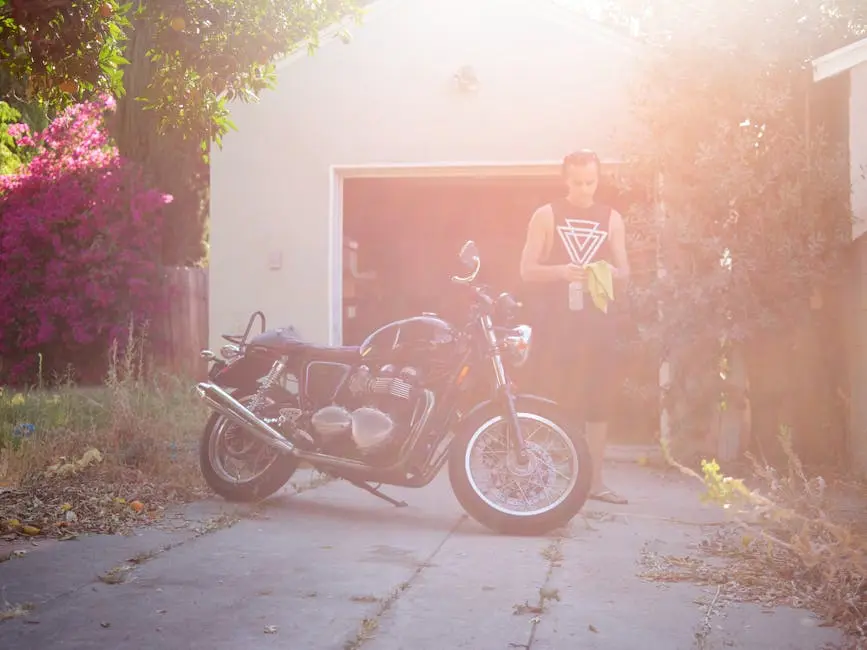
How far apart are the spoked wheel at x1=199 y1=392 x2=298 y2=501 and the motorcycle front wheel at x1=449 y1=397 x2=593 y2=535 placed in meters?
1.17

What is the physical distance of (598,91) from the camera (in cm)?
921

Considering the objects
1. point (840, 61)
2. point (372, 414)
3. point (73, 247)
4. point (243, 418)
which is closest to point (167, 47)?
point (243, 418)

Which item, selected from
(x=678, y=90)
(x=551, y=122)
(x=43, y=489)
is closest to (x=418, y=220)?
(x=551, y=122)

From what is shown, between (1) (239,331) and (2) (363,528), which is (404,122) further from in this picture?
(2) (363,528)

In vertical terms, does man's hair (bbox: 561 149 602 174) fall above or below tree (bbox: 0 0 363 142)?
below

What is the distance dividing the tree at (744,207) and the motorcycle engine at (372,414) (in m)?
2.56

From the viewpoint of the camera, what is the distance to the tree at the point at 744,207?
24.4ft

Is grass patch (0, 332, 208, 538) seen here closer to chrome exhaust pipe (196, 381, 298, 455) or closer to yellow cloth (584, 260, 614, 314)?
chrome exhaust pipe (196, 381, 298, 455)

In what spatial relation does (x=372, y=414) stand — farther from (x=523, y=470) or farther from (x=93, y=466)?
(x=93, y=466)

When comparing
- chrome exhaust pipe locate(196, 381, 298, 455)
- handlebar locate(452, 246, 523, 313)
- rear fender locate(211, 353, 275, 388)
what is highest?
handlebar locate(452, 246, 523, 313)

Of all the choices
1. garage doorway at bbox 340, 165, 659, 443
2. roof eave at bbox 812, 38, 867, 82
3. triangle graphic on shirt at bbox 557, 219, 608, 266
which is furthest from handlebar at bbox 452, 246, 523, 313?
garage doorway at bbox 340, 165, 659, 443

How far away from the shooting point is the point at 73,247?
45.7 ft

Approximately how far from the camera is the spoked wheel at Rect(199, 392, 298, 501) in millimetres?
6227

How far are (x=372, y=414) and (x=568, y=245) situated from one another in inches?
57.3
